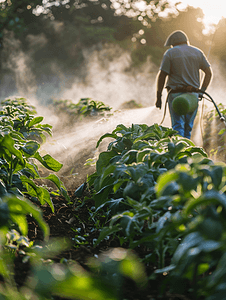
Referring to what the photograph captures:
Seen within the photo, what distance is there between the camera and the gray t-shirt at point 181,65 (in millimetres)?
4223

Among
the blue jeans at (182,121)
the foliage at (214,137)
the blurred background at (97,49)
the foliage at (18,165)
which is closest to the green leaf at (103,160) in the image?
the foliage at (18,165)

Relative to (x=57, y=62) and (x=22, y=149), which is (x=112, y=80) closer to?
(x=57, y=62)

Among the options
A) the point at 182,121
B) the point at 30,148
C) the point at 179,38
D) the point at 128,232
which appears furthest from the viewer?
the point at 179,38

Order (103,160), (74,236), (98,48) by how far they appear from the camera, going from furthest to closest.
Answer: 1. (98,48)
2. (103,160)
3. (74,236)

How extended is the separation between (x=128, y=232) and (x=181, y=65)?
3793 millimetres

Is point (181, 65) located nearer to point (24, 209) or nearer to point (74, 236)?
point (74, 236)

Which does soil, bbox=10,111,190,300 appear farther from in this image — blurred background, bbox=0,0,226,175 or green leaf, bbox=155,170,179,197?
blurred background, bbox=0,0,226,175

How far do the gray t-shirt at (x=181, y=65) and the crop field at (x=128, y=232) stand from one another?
2.27 m

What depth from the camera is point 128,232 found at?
0.90 meters

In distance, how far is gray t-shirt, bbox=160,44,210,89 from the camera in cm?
422

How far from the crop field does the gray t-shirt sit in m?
2.27

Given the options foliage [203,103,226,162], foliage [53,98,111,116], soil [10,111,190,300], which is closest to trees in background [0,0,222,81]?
foliage [53,98,111,116]

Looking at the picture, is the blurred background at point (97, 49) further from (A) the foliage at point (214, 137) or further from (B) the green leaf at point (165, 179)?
(B) the green leaf at point (165, 179)

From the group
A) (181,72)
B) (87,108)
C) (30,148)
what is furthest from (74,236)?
(87,108)
